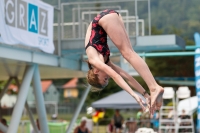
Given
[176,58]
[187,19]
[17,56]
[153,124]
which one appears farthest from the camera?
[187,19]

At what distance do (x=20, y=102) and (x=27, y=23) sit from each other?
1806 millimetres

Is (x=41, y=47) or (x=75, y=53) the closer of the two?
(x=41, y=47)

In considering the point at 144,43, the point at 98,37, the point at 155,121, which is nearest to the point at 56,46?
the point at 144,43

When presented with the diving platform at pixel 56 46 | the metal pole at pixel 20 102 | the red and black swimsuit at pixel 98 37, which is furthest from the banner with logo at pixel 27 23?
the red and black swimsuit at pixel 98 37

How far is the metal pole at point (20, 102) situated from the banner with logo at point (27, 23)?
68 cm

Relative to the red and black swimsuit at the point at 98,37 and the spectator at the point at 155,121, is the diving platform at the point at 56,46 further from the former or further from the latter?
the spectator at the point at 155,121

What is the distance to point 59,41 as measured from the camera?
13578 millimetres

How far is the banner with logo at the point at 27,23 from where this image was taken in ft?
33.9

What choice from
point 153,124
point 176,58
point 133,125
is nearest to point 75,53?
point 133,125

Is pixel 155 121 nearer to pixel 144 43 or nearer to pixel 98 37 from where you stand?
pixel 144 43

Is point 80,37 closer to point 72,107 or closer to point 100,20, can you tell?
point 100,20

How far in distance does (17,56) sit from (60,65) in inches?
100

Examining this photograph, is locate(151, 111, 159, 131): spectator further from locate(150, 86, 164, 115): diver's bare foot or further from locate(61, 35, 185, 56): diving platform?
locate(150, 86, 164, 115): diver's bare foot

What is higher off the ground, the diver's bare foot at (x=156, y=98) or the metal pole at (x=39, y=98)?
the metal pole at (x=39, y=98)
